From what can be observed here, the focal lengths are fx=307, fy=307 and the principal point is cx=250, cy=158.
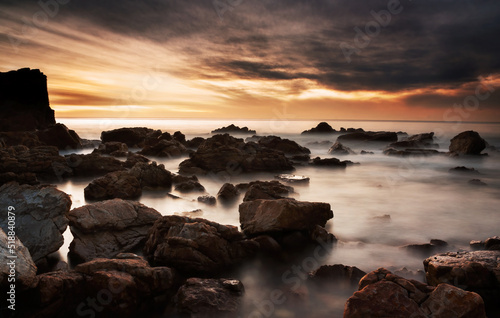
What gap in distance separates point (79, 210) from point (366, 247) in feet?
20.4

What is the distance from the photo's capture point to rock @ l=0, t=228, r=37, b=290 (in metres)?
3.55

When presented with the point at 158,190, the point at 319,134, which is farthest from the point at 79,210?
the point at 319,134

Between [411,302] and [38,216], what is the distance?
6.29 metres

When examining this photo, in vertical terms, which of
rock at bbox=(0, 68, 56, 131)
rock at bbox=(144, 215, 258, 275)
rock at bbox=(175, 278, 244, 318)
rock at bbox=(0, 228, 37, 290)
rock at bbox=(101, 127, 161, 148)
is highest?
rock at bbox=(0, 68, 56, 131)

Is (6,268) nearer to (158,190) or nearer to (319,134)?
(158,190)

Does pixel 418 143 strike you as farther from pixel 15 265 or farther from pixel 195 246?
pixel 15 265

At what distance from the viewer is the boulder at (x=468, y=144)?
26.4 metres

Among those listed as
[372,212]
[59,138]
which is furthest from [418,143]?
[59,138]

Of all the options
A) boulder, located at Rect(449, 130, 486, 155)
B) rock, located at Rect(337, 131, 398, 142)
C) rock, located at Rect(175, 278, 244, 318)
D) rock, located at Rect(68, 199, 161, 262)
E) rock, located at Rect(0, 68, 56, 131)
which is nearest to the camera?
rock, located at Rect(175, 278, 244, 318)

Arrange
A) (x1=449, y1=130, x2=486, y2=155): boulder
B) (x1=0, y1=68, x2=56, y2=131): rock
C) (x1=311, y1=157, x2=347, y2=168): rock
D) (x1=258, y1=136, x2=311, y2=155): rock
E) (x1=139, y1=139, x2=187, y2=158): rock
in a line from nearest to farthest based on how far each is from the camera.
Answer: (x1=311, y1=157, x2=347, y2=168): rock
(x1=139, y1=139, x2=187, y2=158): rock
(x1=258, y1=136, x2=311, y2=155): rock
(x1=449, y1=130, x2=486, y2=155): boulder
(x1=0, y1=68, x2=56, y2=131): rock

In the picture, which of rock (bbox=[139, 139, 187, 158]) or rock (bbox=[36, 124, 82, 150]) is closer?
rock (bbox=[139, 139, 187, 158])

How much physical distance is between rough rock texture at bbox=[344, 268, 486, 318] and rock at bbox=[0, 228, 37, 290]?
392 centimetres

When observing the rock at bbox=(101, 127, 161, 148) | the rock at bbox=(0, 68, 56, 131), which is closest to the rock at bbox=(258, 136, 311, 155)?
the rock at bbox=(101, 127, 161, 148)

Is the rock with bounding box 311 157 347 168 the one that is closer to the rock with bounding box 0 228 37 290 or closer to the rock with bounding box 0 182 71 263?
the rock with bounding box 0 182 71 263
